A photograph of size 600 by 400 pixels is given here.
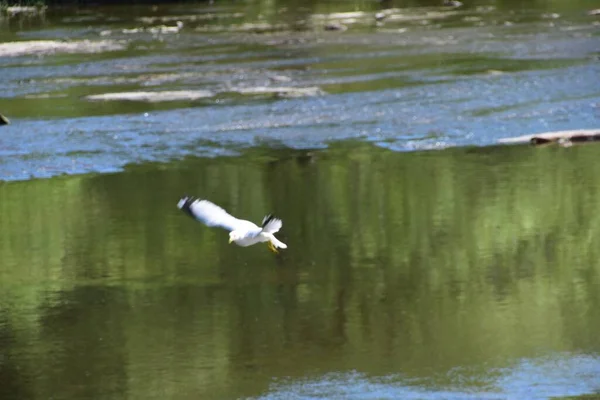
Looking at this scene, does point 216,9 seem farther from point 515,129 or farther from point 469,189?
point 469,189

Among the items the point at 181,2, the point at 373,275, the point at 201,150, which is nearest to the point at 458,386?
the point at 373,275

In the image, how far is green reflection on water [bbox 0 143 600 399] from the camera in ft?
31.7

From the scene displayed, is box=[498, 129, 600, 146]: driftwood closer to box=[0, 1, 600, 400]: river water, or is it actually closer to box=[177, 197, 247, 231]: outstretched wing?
box=[0, 1, 600, 400]: river water

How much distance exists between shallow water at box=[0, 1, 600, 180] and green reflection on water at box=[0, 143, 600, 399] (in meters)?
1.53

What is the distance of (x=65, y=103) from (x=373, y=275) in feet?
39.7

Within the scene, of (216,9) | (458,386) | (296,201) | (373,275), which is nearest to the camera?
(458,386)

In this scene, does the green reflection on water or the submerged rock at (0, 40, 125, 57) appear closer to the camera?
the green reflection on water

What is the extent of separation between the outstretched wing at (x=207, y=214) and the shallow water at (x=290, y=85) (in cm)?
848

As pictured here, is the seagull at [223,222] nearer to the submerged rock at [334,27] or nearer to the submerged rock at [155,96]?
the submerged rock at [155,96]

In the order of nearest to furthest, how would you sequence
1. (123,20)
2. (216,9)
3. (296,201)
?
(296,201) → (123,20) → (216,9)

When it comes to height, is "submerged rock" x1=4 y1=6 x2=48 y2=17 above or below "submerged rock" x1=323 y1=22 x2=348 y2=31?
above

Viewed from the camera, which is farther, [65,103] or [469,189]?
[65,103]


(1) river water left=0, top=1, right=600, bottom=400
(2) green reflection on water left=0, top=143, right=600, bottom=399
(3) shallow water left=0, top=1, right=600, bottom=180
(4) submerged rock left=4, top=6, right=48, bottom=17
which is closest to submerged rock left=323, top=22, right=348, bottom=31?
(3) shallow water left=0, top=1, right=600, bottom=180

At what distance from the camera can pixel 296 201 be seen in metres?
15.0
